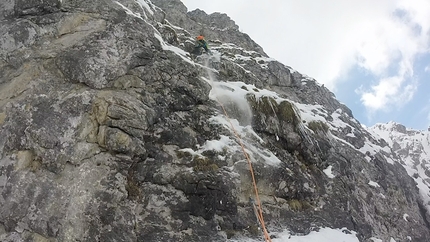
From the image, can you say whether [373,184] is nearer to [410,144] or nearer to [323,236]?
[323,236]

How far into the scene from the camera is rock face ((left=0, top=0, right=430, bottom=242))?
31.4 feet

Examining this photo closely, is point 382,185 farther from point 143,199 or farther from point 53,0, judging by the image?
point 53,0

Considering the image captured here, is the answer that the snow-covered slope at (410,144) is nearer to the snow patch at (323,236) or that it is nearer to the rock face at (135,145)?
the snow patch at (323,236)

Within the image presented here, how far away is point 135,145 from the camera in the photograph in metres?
11.3

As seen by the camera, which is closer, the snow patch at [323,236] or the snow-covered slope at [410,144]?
the snow patch at [323,236]

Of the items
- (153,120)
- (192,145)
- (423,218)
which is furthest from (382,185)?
(153,120)

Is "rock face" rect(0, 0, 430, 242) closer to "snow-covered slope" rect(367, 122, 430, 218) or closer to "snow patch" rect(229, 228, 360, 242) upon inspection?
"snow patch" rect(229, 228, 360, 242)

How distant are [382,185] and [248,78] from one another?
476 inches

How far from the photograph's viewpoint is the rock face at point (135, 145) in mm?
9586

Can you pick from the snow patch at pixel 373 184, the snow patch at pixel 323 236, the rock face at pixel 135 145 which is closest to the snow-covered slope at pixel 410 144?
the snow patch at pixel 373 184

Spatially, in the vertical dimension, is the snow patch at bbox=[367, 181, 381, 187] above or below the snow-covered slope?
below

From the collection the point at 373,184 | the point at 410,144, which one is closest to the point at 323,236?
the point at 373,184

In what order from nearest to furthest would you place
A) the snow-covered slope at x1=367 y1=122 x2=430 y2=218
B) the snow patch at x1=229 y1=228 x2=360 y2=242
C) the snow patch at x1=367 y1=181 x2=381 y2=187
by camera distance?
1. the snow patch at x1=229 y1=228 x2=360 y2=242
2. the snow patch at x1=367 y1=181 x2=381 y2=187
3. the snow-covered slope at x1=367 y1=122 x2=430 y2=218

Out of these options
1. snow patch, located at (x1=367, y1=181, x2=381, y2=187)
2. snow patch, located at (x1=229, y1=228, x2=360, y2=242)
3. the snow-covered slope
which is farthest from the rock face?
the snow-covered slope
